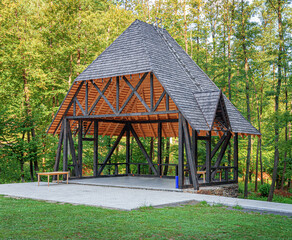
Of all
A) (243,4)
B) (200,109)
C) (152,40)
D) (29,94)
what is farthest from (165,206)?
(243,4)

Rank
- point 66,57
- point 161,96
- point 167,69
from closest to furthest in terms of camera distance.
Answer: point 161,96 < point 167,69 < point 66,57

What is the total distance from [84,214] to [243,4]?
20590 millimetres

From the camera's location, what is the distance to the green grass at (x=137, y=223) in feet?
20.2

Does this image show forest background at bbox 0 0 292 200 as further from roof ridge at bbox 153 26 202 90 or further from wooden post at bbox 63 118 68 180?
roof ridge at bbox 153 26 202 90

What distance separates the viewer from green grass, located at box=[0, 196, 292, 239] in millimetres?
6156

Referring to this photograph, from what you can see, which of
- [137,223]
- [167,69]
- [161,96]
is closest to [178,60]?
[167,69]

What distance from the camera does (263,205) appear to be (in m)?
9.69

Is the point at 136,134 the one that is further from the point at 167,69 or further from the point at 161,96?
the point at 161,96

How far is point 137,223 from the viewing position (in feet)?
23.1

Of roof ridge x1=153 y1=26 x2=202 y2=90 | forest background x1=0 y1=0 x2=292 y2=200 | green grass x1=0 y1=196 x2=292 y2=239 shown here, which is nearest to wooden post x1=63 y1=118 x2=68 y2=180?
forest background x1=0 y1=0 x2=292 y2=200

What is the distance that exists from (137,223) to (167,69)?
877 centimetres

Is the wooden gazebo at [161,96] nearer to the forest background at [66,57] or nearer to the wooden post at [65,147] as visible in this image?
the wooden post at [65,147]

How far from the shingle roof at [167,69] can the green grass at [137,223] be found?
4.91m

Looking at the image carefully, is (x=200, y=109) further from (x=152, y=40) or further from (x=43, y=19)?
(x=43, y=19)
